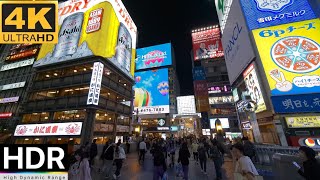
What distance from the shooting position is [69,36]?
3025cm

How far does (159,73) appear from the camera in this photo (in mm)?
62312

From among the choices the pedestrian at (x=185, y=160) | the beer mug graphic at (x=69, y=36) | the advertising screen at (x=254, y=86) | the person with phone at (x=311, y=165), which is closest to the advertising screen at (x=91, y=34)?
the beer mug graphic at (x=69, y=36)

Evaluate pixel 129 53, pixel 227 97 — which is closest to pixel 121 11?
pixel 129 53

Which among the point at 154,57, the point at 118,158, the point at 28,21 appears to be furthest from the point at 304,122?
the point at 154,57

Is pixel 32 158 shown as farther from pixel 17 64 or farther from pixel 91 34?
pixel 17 64

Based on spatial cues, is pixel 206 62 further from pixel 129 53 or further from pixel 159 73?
pixel 129 53

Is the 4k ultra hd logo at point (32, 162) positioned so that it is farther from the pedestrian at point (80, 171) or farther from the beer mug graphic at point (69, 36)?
the beer mug graphic at point (69, 36)

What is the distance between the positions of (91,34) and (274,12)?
2673 cm

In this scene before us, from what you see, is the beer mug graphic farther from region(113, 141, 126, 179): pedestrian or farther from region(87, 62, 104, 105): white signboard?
region(113, 141, 126, 179): pedestrian

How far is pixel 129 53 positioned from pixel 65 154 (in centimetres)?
3480

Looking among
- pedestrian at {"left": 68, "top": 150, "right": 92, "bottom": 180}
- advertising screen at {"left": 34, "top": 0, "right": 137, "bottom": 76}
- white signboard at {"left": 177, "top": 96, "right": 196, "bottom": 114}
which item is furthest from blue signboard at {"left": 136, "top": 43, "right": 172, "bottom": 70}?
pedestrian at {"left": 68, "top": 150, "right": 92, "bottom": 180}

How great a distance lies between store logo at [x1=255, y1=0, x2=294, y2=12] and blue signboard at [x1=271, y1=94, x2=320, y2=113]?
8814mm

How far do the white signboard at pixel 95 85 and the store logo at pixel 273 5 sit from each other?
22.6 m

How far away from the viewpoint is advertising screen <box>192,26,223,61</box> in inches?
2260
